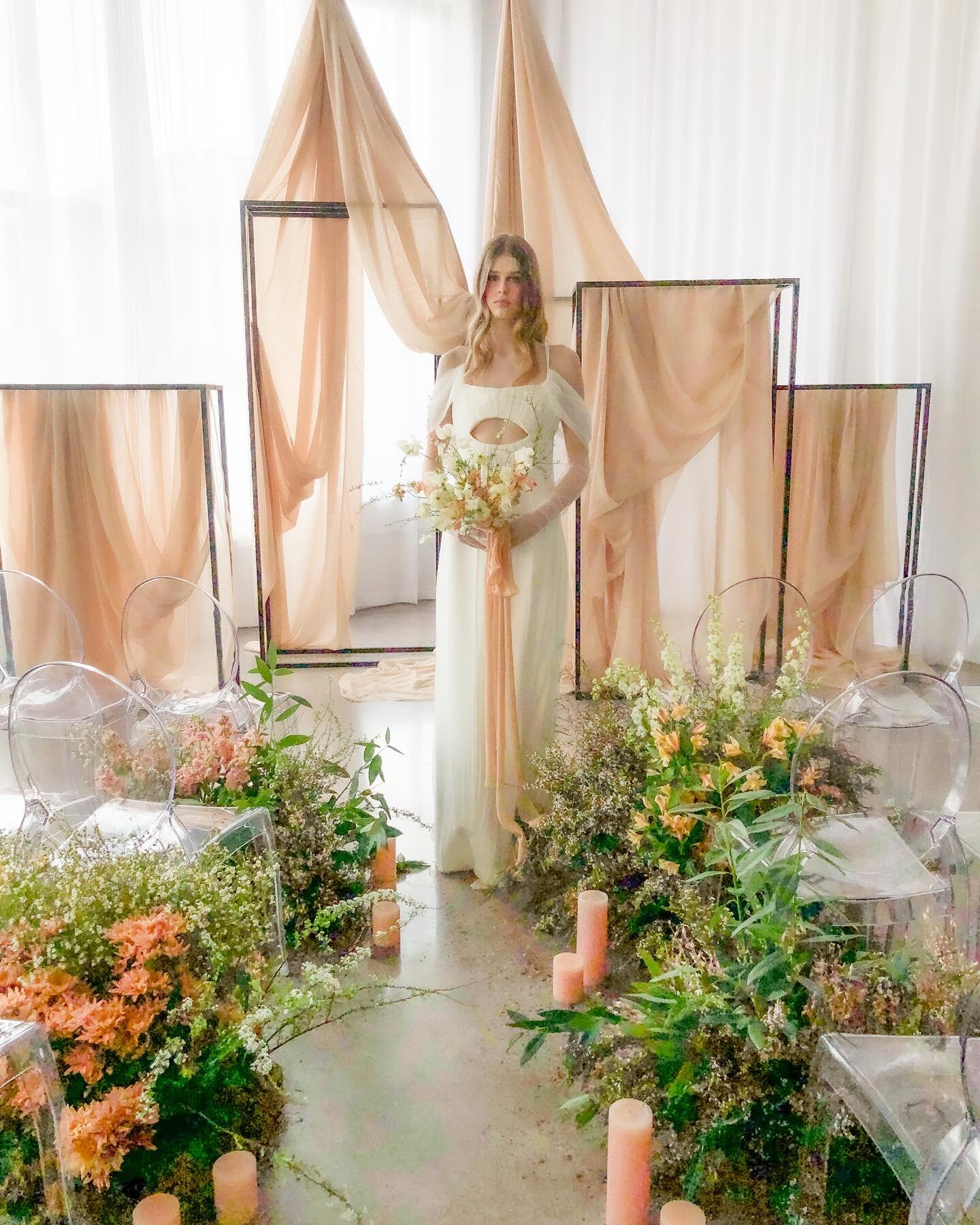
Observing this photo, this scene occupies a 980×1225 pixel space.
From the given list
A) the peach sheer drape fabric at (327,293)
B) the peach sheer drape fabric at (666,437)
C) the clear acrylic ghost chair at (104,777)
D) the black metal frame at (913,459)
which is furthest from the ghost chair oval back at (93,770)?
the black metal frame at (913,459)

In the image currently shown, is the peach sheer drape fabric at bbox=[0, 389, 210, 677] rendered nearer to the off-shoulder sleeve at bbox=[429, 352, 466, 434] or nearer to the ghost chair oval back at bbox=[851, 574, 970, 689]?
the off-shoulder sleeve at bbox=[429, 352, 466, 434]

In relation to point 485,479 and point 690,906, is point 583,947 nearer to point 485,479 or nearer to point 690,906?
point 690,906

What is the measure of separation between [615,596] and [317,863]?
7.66 feet

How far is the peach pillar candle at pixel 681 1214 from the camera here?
145 centimetres

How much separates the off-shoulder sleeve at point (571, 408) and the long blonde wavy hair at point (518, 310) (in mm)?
90

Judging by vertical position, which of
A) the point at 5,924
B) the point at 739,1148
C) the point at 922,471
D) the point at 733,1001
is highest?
the point at 922,471

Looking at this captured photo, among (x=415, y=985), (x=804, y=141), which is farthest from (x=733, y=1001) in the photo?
(x=804, y=141)

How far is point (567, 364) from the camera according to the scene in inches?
111

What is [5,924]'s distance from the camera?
1640 millimetres

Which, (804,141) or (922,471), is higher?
(804,141)

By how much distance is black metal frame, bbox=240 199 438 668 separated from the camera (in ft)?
12.7

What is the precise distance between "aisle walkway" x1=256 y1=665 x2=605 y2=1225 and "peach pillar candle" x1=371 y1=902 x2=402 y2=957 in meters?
0.05

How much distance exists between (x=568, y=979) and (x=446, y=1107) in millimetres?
389

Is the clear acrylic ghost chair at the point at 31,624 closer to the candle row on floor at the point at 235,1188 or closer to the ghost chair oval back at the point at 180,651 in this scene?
the ghost chair oval back at the point at 180,651
